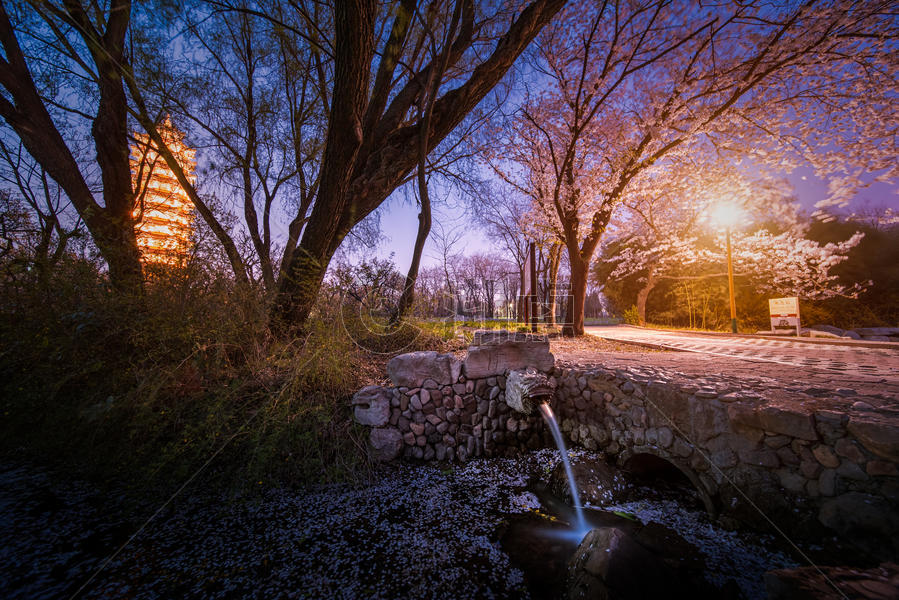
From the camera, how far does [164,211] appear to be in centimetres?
444

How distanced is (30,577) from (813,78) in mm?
12114

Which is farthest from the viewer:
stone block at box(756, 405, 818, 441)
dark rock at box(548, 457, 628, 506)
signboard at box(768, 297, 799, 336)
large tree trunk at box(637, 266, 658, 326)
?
large tree trunk at box(637, 266, 658, 326)

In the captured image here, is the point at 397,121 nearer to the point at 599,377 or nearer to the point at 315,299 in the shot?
the point at 315,299

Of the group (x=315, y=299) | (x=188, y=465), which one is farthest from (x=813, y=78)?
(x=188, y=465)

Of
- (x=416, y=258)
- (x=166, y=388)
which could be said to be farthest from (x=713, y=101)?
(x=166, y=388)

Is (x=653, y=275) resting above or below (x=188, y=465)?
above

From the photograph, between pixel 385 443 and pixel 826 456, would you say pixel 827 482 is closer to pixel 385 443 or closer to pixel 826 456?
pixel 826 456

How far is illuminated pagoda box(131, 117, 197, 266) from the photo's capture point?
329 centimetres

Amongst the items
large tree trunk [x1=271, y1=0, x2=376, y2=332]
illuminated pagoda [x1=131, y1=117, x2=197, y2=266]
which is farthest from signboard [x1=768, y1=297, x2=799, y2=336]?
illuminated pagoda [x1=131, y1=117, x2=197, y2=266]

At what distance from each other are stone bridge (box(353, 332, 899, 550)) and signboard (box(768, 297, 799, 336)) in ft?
30.2

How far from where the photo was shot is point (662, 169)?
8.12 metres

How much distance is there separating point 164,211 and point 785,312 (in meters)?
14.8

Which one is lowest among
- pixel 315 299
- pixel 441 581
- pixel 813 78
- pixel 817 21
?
pixel 441 581

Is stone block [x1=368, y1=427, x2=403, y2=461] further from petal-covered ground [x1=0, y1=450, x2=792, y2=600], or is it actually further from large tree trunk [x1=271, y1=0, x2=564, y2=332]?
large tree trunk [x1=271, y1=0, x2=564, y2=332]
